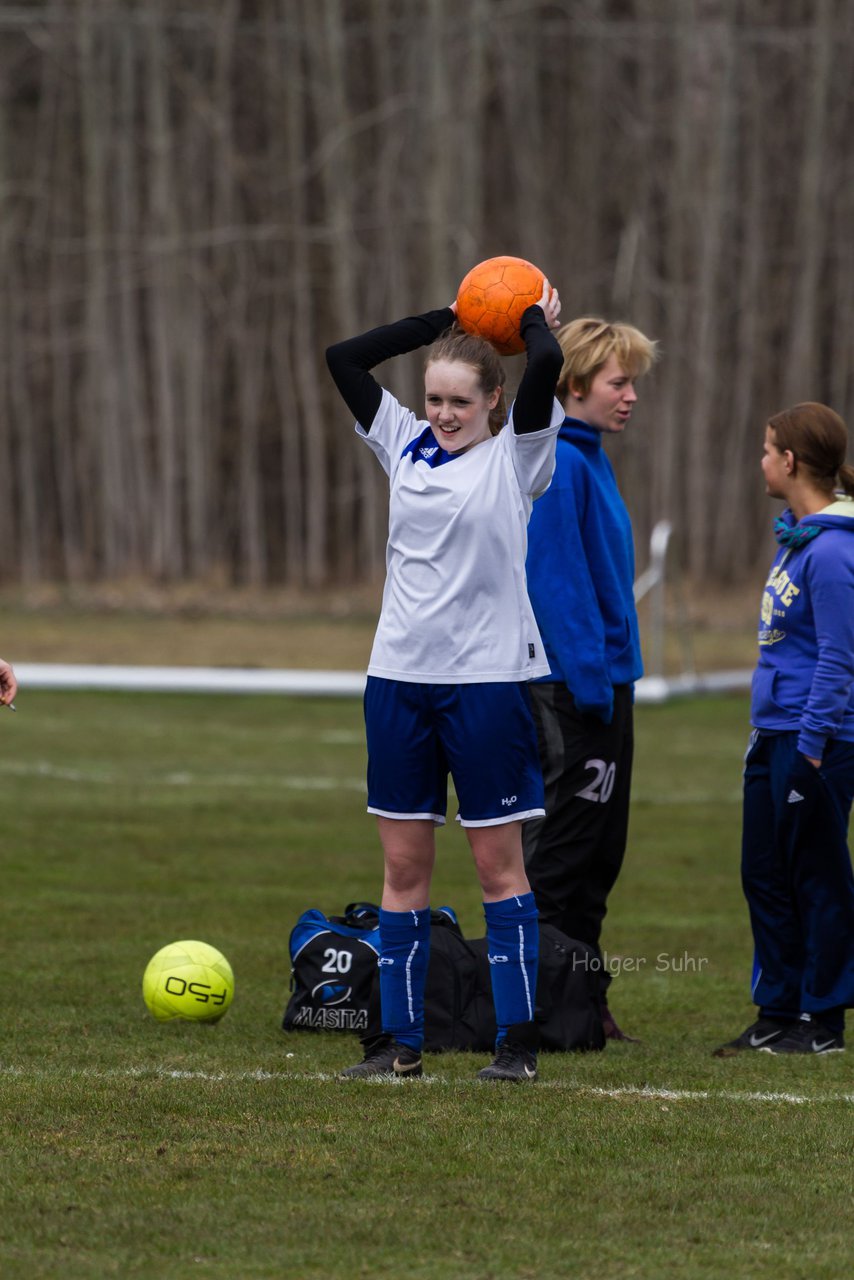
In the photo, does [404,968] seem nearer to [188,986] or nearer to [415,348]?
[188,986]

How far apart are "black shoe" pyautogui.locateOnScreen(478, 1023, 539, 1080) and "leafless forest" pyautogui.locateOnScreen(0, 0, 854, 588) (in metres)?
17.4

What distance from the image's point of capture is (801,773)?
5.28m

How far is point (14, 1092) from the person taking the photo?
4516 mm

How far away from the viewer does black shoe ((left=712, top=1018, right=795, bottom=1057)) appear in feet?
17.5

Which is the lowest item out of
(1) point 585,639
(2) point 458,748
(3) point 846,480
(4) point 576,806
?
(4) point 576,806

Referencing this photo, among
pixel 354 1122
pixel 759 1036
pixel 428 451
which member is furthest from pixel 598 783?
pixel 354 1122

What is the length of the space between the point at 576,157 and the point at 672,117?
149 cm

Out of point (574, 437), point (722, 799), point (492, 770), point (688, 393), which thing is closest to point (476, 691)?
point (492, 770)

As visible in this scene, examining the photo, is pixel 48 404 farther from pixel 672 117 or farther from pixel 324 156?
pixel 672 117

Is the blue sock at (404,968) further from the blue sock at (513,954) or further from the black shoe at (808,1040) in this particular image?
the black shoe at (808,1040)

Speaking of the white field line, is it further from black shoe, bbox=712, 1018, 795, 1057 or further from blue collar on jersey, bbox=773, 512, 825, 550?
blue collar on jersey, bbox=773, 512, 825, 550

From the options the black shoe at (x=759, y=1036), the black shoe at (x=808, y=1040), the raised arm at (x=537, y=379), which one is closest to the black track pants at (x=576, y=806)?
the black shoe at (x=759, y=1036)

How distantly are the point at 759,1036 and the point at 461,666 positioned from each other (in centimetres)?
157

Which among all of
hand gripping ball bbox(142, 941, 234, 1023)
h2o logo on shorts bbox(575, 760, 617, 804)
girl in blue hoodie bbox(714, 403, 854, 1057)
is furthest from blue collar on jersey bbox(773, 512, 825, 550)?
hand gripping ball bbox(142, 941, 234, 1023)
